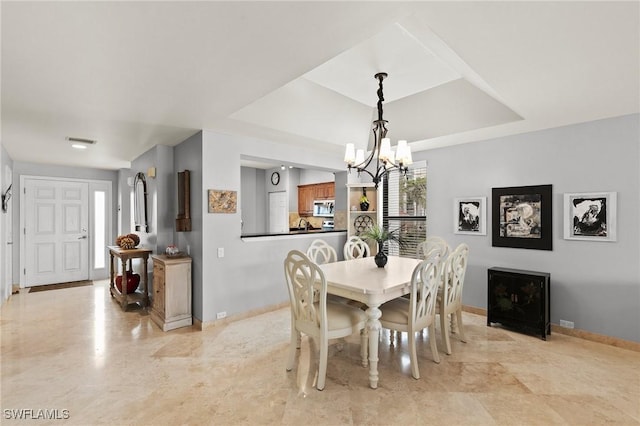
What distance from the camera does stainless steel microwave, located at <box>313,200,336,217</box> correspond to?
700 cm

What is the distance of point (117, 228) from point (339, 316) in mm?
6248

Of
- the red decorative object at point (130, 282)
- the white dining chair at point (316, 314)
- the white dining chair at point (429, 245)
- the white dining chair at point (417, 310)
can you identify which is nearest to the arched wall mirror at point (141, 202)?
the red decorative object at point (130, 282)

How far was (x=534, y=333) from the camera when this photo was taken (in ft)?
11.6

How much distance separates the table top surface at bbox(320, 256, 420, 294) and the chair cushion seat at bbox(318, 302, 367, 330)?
0.24m

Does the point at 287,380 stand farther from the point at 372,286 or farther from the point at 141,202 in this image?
the point at 141,202

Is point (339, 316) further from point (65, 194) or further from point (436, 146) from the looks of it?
point (65, 194)

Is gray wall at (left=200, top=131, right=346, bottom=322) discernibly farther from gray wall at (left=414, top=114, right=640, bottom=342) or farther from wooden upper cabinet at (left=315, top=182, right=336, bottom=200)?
gray wall at (left=414, top=114, right=640, bottom=342)

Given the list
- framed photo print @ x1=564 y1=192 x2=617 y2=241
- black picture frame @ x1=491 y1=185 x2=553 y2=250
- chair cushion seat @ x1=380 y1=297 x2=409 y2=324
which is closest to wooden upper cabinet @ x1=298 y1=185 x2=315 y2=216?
black picture frame @ x1=491 y1=185 x2=553 y2=250

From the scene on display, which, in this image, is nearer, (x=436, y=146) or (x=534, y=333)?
(x=534, y=333)

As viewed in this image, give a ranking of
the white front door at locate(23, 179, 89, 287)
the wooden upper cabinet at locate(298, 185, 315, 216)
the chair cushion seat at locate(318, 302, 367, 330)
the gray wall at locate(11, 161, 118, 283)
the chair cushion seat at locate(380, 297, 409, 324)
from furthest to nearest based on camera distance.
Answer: the wooden upper cabinet at locate(298, 185, 315, 216) → the white front door at locate(23, 179, 89, 287) → the gray wall at locate(11, 161, 118, 283) → the chair cushion seat at locate(380, 297, 409, 324) → the chair cushion seat at locate(318, 302, 367, 330)

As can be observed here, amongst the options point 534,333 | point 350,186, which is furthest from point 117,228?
Answer: point 534,333

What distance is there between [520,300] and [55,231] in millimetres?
8021

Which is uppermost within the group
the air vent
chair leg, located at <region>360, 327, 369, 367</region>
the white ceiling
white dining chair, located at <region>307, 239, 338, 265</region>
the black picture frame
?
the white ceiling

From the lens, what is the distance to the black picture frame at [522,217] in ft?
12.1
